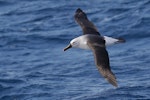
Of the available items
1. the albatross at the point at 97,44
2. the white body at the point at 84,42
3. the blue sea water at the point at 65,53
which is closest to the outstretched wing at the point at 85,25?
the albatross at the point at 97,44

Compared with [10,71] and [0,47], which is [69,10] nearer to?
[0,47]

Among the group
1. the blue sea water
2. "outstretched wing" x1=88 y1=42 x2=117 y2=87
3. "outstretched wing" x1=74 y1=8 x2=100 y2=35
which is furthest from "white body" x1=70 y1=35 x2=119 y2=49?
the blue sea water

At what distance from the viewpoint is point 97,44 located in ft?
51.9

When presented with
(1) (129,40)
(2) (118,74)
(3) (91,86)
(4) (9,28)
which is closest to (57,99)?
(3) (91,86)

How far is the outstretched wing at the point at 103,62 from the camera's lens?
14336 mm

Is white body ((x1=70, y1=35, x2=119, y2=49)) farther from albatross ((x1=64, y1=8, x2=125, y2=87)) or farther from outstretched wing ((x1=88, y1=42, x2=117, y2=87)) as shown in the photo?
outstretched wing ((x1=88, y1=42, x2=117, y2=87))

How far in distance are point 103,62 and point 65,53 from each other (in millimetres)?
5712

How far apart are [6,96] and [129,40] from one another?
5.29 metres

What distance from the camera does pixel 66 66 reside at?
764 inches

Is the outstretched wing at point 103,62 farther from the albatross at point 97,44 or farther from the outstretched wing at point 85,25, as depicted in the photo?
the outstretched wing at point 85,25

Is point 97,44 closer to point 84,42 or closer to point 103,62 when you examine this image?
point 84,42

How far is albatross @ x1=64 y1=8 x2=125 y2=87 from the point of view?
47.7 ft

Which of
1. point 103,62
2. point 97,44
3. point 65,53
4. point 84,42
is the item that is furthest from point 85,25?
point 65,53

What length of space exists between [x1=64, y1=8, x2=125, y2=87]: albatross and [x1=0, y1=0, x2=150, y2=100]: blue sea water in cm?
167
